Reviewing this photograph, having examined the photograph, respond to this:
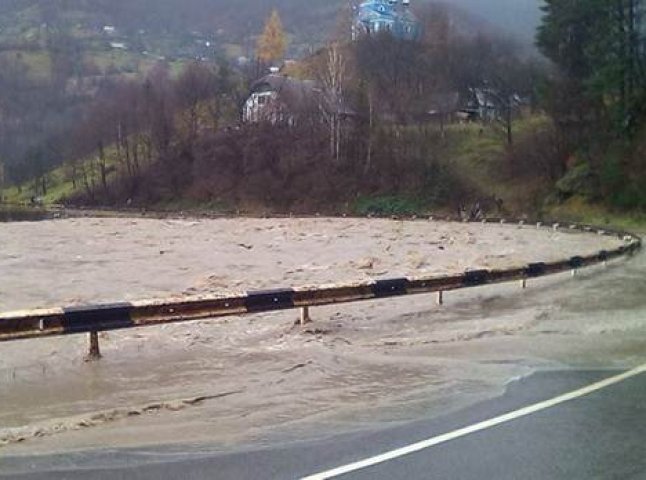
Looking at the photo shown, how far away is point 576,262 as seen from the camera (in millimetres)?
23141

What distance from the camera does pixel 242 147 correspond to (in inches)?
4166

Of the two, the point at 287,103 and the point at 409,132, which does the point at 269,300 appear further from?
the point at 287,103

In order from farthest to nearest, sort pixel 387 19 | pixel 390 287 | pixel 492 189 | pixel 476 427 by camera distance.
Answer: pixel 387 19, pixel 492 189, pixel 390 287, pixel 476 427

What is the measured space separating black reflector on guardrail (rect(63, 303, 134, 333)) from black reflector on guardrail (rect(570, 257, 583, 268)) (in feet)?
47.6

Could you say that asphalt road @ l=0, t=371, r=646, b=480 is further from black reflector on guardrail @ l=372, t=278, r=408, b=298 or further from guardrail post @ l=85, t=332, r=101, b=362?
black reflector on guardrail @ l=372, t=278, r=408, b=298

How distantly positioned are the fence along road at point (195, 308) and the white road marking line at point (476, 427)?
506 cm

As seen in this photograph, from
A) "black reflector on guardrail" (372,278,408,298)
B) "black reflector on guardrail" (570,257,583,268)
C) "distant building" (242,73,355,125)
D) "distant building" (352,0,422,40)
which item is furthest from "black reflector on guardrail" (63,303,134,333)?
"distant building" (352,0,422,40)

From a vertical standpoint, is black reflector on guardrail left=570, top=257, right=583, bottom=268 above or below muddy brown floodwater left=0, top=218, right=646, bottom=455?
above

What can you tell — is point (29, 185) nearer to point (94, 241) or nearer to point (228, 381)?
point (94, 241)

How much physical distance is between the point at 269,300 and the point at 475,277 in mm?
6023

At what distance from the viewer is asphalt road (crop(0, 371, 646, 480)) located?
21.5ft

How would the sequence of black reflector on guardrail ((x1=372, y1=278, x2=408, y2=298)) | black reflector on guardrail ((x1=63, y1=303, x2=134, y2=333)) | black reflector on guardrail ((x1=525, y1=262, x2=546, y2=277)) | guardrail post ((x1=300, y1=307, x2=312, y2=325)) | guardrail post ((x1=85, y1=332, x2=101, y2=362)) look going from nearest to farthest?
1. black reflector on guardrail ((x1=63, y1=303, x2=134, y2=333))
2. guardrail post ((x1=85, y1=332, x2=101, y2=362))
3. guardrail post ((x1=300, y1=307, x2=312, y2=325))
4. black reflector on guardrail ((x1=372, y1=278, x2=408, y2=298))
5. black reflector on guardrail ((x1=525, y1=262, x2=546, y2=277))

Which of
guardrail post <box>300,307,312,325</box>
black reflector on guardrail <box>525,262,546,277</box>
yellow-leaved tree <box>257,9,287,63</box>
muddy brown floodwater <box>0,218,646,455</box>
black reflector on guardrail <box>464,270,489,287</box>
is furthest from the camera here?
yellow-leaved tree <box>257,9,287,63</box>

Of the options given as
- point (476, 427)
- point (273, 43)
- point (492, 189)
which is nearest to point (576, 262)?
point (476, 427)
